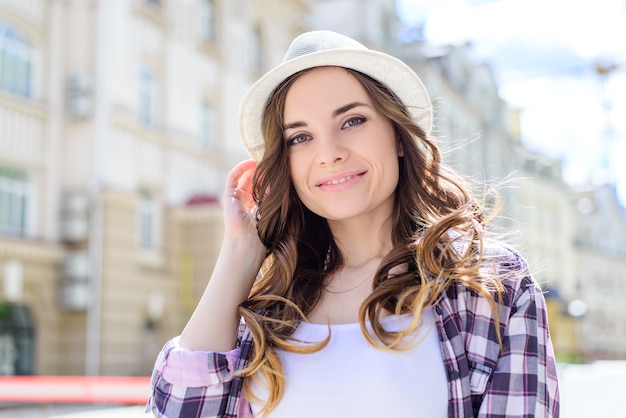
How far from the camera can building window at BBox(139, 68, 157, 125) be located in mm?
13727

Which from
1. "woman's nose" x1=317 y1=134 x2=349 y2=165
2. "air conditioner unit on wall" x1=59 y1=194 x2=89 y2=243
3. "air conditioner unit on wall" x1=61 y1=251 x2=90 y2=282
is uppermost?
"air conditioner unit on wall" x1=59 y1=194 x2=89 y2=243

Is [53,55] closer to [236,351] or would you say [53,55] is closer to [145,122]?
[145,122]

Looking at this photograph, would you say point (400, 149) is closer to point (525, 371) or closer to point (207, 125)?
point (525, 371)

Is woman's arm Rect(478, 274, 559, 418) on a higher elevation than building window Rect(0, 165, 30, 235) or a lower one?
lower

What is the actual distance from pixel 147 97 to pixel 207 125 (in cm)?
203

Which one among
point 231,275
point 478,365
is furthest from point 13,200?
point 478,365

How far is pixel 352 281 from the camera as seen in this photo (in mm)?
1761

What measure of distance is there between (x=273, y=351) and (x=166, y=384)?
26cm

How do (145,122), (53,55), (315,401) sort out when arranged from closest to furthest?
(315,401) → (53,55) → (145,122)

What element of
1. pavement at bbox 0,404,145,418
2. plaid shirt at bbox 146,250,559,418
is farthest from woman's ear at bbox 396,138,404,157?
pavement at bbox 0,404,145,418

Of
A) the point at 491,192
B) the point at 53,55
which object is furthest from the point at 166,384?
the point at 53,55

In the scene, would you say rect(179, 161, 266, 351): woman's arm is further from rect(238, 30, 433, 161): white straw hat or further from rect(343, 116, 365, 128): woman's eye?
rect(343, 116, 365, 128): woman's eye

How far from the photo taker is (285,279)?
179 centimetres

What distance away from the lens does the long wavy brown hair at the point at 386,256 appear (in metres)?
1.56
